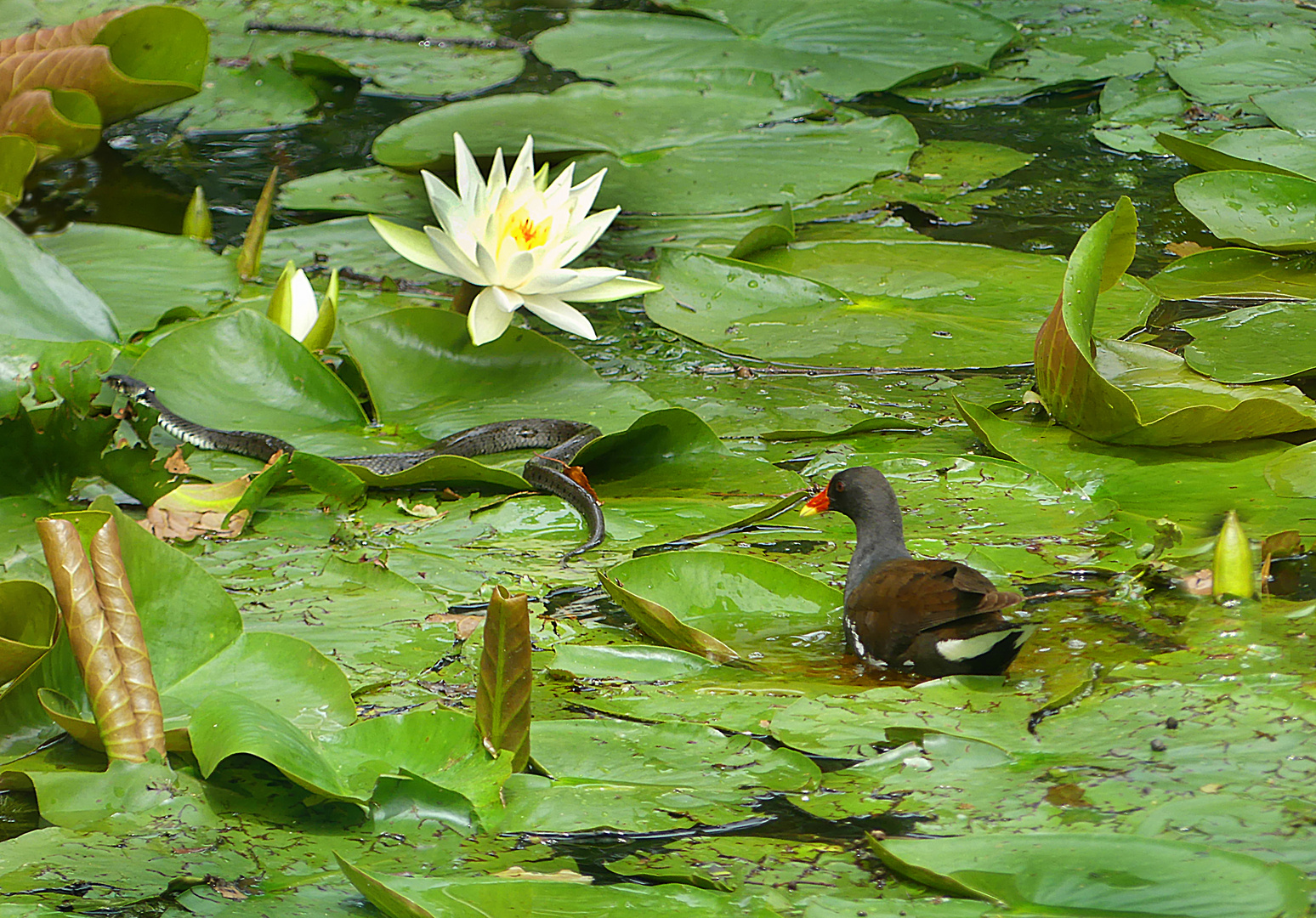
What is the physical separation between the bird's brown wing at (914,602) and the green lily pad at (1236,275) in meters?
1.76

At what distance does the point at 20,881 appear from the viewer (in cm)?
146

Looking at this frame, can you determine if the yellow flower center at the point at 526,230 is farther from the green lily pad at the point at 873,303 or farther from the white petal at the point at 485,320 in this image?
the green lily pad at the point at 873,303

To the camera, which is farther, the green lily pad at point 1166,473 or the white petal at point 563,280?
the white petal at point 563,280

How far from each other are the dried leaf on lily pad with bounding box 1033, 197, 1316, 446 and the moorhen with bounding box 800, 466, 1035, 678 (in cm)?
71

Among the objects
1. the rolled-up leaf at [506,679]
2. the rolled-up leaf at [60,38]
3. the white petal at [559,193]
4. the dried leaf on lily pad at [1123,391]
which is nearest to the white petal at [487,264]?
the white petal at [559,193]

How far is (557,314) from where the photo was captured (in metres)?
3.10

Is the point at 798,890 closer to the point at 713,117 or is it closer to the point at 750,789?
the point at 750,789

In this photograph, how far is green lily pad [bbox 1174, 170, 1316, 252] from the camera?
347cm

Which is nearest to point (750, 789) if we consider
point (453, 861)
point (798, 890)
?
point (798, 890)

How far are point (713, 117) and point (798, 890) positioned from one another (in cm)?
387

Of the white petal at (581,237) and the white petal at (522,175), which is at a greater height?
the white petal at (522,175)

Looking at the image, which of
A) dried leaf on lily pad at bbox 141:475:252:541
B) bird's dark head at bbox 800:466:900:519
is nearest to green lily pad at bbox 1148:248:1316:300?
bird's dark head at bbox 800:466:900:519

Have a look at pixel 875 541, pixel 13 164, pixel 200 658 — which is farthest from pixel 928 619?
pixel 13 164

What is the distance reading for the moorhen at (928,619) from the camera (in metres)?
1.91
